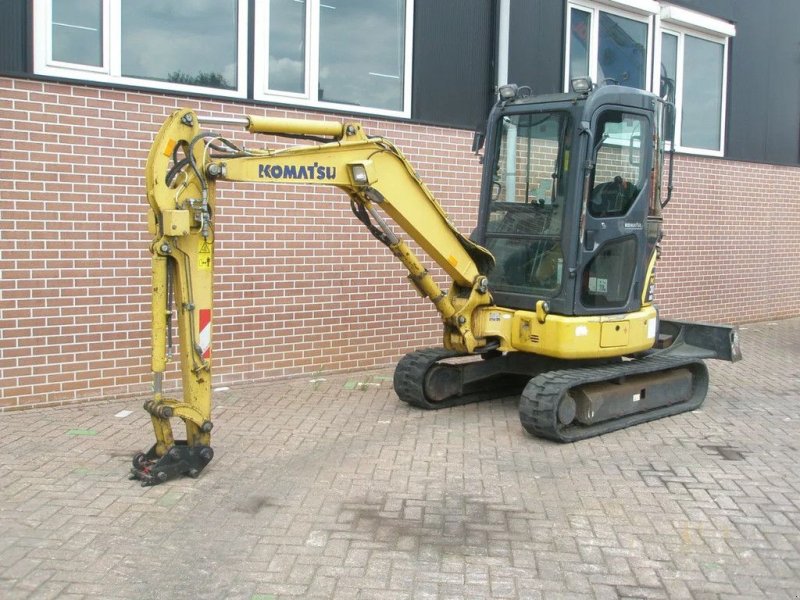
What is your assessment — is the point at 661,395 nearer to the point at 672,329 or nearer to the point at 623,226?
the point at 672,329

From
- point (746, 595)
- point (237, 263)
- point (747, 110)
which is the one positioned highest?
point (747, 110)

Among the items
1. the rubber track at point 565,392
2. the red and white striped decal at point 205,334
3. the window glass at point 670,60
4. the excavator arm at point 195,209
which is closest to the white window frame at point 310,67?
the excavator arm at point 195,209

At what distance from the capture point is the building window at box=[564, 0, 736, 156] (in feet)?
36.3

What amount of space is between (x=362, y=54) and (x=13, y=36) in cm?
353

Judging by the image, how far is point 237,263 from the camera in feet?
27.0

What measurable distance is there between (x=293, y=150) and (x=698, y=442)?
3943 mm

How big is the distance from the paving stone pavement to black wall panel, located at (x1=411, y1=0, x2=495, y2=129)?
369 centimetres

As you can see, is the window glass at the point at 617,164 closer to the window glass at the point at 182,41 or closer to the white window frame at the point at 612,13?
the window glass at the point at 182,41

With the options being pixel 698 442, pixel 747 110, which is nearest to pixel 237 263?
pixel 698 442

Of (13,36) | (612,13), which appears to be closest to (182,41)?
(13,36)

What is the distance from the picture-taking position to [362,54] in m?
9.05

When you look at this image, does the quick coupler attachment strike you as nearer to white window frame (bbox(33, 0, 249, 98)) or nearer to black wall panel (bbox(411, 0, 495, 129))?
white window frame (bbox(33, 0, 249, 98))

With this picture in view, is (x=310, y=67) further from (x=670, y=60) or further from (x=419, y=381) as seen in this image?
(x=670, y=60)

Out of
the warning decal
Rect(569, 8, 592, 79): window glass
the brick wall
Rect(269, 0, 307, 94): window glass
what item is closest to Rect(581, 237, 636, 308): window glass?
the brick wall
